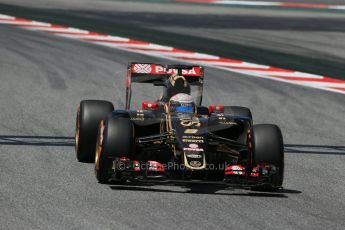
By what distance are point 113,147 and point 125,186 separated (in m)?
0.48

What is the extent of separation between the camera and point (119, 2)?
3738 cm

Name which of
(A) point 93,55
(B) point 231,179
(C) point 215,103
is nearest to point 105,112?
(B) point 231,179

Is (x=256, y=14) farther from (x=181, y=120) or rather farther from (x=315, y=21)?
(x=181, y=120)

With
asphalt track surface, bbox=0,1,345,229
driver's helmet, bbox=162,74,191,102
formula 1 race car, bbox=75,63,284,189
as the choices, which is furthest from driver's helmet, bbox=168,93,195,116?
asphalt track surface, bbox=0,1,345,229

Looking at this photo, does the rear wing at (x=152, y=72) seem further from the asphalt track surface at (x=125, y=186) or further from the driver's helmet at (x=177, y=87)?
the asphalt track surface at (x=125, y=186)

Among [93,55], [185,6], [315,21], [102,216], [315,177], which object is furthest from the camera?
[185,6]

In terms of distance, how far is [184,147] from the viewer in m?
12.5

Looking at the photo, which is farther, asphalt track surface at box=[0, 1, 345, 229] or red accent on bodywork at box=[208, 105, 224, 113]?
red accent on bodywork at box=[208, 105, 224, 113]

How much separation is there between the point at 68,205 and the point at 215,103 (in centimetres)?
939

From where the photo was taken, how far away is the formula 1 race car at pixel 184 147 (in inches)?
492

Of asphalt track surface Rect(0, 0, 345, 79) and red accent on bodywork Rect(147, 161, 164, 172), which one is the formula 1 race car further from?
asphalt track surface Rect(0, 0, 345, 79)

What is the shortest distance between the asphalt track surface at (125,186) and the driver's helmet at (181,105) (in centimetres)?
122

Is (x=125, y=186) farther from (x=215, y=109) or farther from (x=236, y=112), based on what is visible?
(x=236, y=112)

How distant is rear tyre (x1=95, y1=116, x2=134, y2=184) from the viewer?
41.2ft
